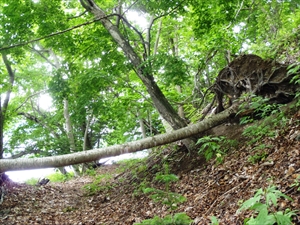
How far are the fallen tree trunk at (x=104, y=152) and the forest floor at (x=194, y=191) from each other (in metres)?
0.47

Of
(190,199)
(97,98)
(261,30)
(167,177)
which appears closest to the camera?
(167,177)

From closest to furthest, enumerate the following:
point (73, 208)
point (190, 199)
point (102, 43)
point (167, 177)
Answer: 1. point (167, 177)
2. point (190, 199)
3. point (73, 208)
4. point (102, 43)

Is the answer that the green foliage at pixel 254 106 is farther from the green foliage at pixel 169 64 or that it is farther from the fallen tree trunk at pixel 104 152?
the green foliage at pixel 169 64

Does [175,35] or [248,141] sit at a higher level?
[175,35]

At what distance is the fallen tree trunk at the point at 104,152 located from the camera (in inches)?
211

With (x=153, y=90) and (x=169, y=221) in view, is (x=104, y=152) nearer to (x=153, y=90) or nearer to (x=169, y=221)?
(x=153, y=90)

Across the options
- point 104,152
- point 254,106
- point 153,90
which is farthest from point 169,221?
point 153,90

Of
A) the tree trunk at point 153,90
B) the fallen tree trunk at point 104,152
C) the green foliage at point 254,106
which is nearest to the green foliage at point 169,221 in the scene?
the fallen tree trunk at point 104,152

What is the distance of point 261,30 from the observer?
10.4 m

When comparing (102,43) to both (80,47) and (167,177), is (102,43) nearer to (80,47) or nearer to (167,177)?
(80,47)

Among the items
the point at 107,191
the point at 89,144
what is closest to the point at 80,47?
the point at 107,191

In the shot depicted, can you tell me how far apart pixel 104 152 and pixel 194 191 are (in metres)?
2.04

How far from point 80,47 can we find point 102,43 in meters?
0.79

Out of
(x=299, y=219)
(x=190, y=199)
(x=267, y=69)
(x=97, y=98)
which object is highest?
(x=97, y=98)
